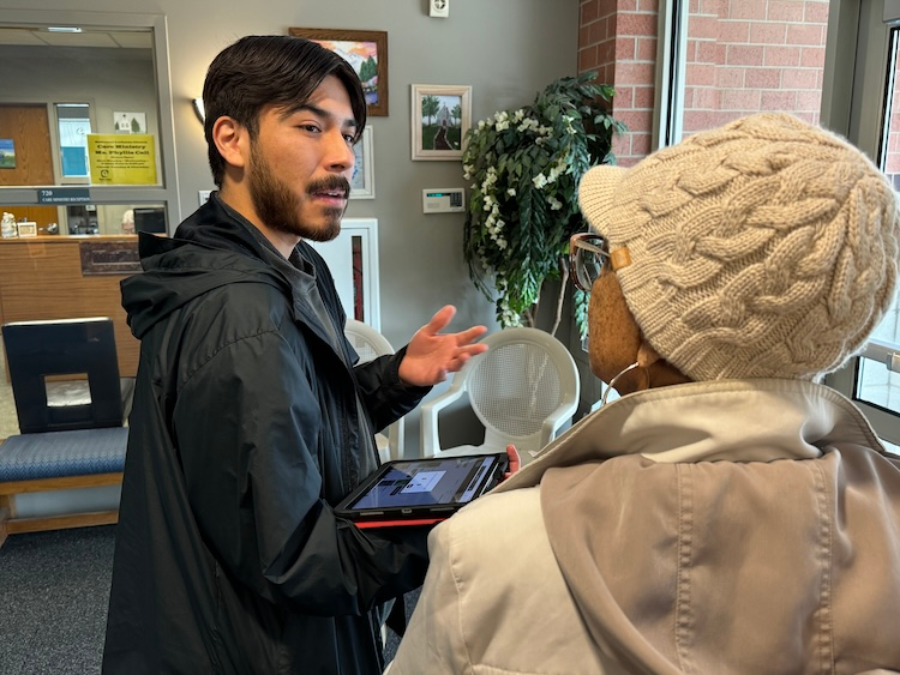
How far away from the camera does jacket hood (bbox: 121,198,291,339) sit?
1.03m

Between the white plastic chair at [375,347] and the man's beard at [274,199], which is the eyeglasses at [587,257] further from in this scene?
the white plastic chair at [375,347]

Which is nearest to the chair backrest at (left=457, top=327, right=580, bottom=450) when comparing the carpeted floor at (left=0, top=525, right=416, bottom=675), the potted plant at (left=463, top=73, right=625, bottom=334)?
the potted plant at (left=463, top=73, right=625, bottom=334)

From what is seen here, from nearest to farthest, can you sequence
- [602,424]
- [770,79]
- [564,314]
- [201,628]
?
[602,424]
[201,628]
[770,79]
[564,314]

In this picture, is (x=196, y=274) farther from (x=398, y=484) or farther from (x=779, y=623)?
(x=779, y=623)

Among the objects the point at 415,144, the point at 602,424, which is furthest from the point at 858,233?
the point at 415,144

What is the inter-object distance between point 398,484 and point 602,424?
49 centimetres

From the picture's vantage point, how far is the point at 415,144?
10.9 ft

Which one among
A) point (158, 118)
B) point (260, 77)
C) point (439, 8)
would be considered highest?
point (439, 8)

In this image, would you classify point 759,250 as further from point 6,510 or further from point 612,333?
point 6,510

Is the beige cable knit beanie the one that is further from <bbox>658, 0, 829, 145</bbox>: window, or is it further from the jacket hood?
<bbox>658, 0, 829, 145</bbox>: window

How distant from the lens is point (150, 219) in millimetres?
3312

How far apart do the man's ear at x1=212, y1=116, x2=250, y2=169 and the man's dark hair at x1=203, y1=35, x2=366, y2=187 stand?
0.01m

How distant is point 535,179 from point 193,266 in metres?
2.00

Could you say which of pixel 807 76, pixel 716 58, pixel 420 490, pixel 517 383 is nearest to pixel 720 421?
pixel 420 490
